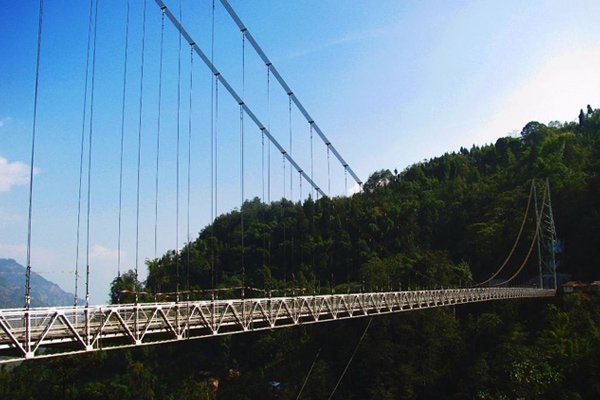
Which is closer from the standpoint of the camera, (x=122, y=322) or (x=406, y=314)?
(x=122, y=322)

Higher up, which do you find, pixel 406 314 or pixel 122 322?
pixel 122 322

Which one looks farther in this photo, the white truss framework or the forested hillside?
the forested hillside

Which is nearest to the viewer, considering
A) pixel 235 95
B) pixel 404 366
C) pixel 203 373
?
pixel 235 95

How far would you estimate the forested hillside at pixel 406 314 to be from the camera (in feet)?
142

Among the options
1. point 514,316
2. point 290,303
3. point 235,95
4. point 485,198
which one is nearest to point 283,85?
point 235,95

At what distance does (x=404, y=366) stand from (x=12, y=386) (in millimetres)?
45640

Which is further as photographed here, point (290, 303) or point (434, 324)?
point (434, 324)

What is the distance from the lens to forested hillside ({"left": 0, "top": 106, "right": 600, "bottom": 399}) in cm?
4328

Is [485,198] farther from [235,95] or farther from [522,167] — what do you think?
[235,95]

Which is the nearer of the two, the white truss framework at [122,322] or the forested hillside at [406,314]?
the white truss framework at [122,322]

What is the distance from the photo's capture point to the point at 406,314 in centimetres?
4625

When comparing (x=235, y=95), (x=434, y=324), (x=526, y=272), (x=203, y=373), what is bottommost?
(x=203, y=373)

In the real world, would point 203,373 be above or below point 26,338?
below

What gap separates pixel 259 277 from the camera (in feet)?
273
